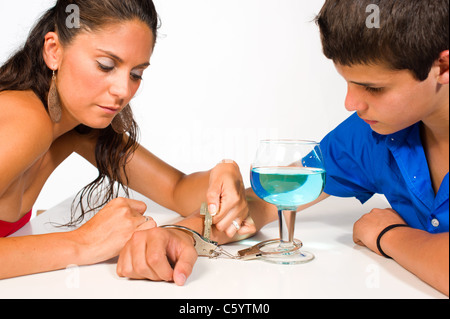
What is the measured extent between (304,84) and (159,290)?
2.73 m

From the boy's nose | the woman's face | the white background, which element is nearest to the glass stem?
the boy's nose

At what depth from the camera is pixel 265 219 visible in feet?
4.91

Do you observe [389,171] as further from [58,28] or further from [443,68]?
[58,28]

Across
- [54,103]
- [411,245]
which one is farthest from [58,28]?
[411,245]

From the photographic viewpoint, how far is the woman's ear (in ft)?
5.04

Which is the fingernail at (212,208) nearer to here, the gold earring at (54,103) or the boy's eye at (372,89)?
the boy's eye at (372,89)

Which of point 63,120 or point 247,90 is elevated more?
point 247,90

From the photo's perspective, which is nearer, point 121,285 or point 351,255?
point 121,285

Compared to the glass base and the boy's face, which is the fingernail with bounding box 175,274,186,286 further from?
the boy's face

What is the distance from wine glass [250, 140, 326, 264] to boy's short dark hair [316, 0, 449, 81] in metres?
0.23
